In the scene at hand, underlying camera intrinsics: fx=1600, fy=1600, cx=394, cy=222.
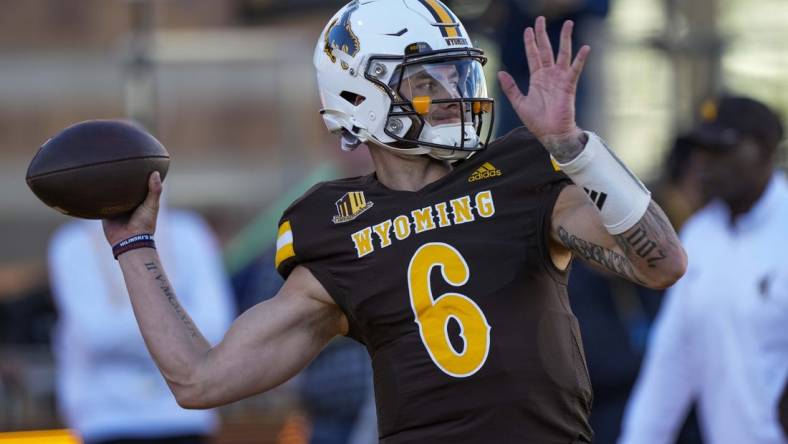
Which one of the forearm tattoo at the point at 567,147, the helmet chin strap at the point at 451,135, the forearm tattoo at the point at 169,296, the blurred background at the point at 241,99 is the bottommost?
the blurred background at the point at 241,99

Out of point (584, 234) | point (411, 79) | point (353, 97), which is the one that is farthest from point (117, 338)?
point (584, 234)

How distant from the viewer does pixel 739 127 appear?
243 inches

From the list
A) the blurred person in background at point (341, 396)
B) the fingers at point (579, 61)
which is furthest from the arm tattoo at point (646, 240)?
the blurred person in background at point (341, 396)

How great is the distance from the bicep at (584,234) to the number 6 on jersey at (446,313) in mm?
231

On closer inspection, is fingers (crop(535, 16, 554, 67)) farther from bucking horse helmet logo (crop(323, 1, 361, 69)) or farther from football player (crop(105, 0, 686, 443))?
bucking horse helmet logo (crop(323, 1, 361, 69))

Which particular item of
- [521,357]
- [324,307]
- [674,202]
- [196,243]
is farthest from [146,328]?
[674,202]

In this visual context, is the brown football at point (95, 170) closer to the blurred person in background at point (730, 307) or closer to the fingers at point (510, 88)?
the fingers at point (510, 88)

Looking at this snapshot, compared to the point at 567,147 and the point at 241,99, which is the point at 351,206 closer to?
the point at 567,147

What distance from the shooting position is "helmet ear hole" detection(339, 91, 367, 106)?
3.86 m

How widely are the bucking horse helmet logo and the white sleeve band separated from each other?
0.75m

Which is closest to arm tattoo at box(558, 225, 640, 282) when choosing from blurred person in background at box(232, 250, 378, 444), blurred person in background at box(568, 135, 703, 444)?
blurred person in background at box(568, 135, 703, 444)

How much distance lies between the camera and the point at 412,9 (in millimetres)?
3812

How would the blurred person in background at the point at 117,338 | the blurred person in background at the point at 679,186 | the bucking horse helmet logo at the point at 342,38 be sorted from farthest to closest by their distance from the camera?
the blurred person in background at the point at 679,186 → the blurred person in background at the point at 117,338 → the bucking horse helmet logo at the point at 342,38

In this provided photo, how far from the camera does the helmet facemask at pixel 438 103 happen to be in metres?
3.67
